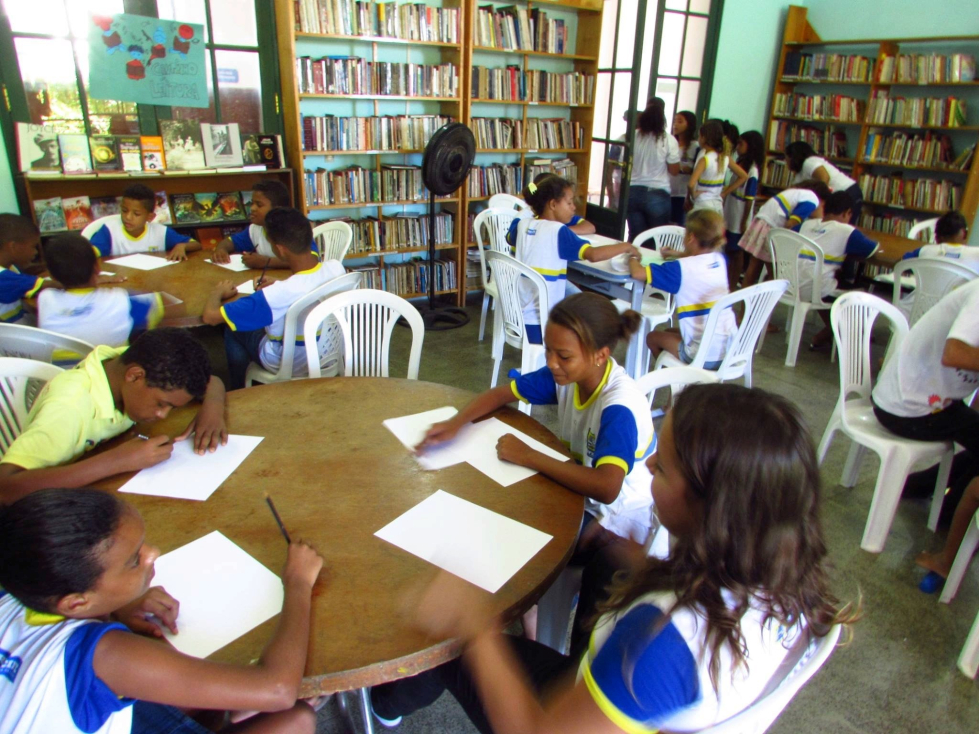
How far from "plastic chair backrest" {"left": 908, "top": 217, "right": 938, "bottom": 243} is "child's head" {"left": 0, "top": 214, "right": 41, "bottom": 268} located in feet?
17.5

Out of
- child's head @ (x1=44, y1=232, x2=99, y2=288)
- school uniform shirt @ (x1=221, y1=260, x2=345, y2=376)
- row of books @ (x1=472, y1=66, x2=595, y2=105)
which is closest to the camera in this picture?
child's head @ (x1=44, y1=232, x2=99, y2=288)

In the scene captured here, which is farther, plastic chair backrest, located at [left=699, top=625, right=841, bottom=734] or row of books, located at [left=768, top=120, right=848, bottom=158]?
row of books, located at [left=768, top=120, right=848, bottom=158]

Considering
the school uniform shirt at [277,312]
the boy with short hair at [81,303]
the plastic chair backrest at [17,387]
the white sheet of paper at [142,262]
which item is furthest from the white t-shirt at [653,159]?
the plastic chair backrest at [17,387]

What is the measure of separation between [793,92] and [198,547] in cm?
717

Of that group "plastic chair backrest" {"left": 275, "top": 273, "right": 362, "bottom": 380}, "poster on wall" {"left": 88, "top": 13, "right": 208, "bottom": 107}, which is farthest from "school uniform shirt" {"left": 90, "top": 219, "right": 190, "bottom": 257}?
"plastic chair backrest" {"left": 275, "top": 273, "right": 362, "bottom": 380}

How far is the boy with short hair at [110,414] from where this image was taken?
1.34 metres

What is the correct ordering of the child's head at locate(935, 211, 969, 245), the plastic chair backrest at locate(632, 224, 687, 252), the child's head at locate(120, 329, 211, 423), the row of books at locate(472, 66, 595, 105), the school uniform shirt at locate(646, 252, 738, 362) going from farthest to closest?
the row of books at locate(472, 66, 595, 105), the plastic chair backrest at locate(632, 224, 687, 252), the child's head at locate(935, 211, 969, 245), the school uniform shirt at locate(646, 252, 738, 362), the child's head at locate(120, 329, 211, 423)

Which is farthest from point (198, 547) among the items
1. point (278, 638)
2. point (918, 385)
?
point (918, 385)

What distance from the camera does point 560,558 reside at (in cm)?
120

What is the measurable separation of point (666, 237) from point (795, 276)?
2.84 feet

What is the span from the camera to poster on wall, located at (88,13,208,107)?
3604 millimetres

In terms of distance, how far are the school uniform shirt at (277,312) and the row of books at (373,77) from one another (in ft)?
6.82

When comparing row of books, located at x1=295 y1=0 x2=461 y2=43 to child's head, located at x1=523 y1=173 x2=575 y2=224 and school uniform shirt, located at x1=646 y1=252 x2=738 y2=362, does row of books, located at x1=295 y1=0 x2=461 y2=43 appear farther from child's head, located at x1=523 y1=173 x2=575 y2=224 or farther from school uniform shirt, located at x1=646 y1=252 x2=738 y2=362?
school uniform shirt, located at x1=646 y1=252 x2=738 y2=362

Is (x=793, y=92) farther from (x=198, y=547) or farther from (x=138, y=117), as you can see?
(x=198, y=547)
